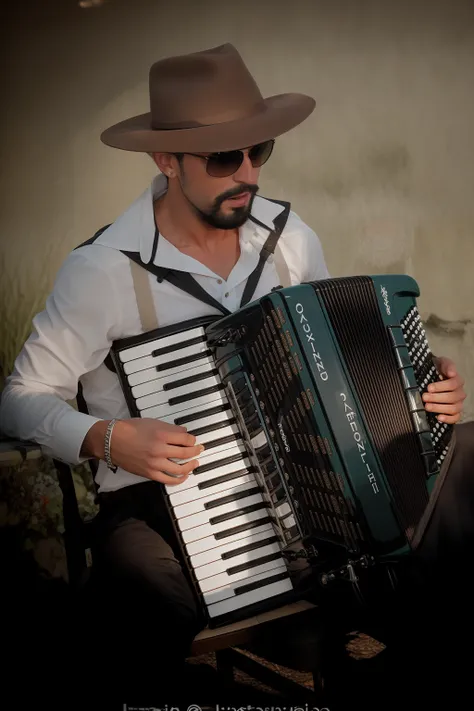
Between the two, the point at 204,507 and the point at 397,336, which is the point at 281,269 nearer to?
the point at 397,336

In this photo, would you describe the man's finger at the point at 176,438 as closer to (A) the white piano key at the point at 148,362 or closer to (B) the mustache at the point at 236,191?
(A) the white piano key at the point at 148,362

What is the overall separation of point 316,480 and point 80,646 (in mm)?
1482

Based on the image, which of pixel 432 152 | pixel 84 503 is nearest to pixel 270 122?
pixel 432 152

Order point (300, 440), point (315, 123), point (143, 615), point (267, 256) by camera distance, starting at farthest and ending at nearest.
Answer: point (315, 123) < point (267, 256) < point (143, 615) < point (300, 440)

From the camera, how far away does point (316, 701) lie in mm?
2584

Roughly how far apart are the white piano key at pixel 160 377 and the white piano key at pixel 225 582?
0.48m

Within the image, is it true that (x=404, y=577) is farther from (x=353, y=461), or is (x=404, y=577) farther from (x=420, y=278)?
(x=420, y=278)

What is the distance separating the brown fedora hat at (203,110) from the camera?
2455 mm

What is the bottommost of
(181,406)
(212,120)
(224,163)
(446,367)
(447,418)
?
(447,418)

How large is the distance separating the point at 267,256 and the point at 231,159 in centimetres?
38

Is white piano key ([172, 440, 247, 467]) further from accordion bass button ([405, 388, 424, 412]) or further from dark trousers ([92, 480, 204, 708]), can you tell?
accordion bass button ([405, 388, 424, 412])

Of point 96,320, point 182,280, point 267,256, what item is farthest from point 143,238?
point 267,256

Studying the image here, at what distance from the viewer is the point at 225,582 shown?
2293 mm

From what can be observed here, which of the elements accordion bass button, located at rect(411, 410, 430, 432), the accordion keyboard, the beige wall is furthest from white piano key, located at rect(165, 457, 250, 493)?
the beige wall
